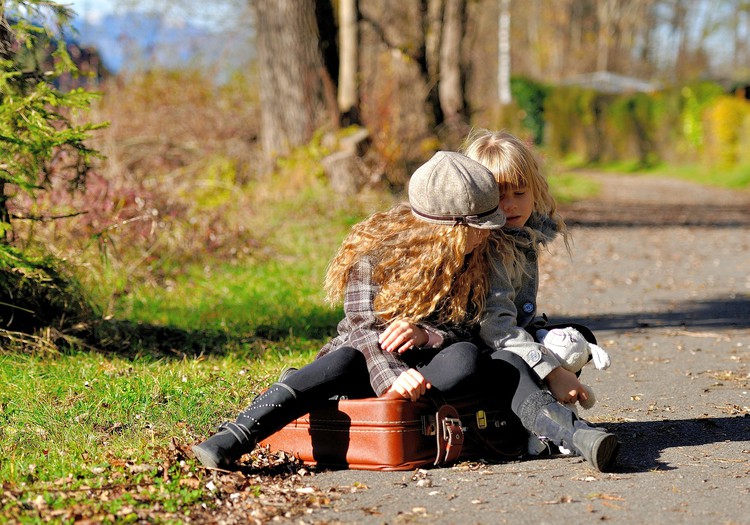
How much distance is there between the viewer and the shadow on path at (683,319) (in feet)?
23.1

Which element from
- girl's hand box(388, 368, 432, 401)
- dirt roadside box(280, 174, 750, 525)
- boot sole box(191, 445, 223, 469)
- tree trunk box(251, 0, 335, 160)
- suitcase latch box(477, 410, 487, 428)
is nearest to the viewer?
dirt roadside box(280, 174, 750, 525)

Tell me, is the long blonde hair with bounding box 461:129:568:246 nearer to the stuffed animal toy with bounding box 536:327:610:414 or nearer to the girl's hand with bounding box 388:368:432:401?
the stuffed animal toy with bounding box 536:327:610:414

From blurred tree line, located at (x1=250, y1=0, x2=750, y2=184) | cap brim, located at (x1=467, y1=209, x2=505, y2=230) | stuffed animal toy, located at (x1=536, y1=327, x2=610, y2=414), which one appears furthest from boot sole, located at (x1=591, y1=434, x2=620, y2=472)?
blurred tree line, located at (x1=250, y1=0, x2=750, y2=184)

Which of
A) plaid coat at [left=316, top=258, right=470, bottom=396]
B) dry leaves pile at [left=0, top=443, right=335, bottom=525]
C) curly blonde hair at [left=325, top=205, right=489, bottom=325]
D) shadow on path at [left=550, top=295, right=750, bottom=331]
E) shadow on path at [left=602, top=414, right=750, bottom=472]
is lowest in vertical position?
shadow on path at [left=550, top=295, right=750, bottom=331]

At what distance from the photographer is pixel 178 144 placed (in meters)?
13.7

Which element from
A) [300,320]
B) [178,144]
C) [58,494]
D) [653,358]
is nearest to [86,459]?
[58,494]

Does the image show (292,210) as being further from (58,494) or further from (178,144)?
(58,494)

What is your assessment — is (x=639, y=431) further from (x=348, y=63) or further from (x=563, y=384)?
(x=348, y=63)

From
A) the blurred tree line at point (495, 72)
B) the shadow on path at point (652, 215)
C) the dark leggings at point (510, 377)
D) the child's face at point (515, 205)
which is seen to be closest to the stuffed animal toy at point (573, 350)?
the dark leggings at point (510, 377)

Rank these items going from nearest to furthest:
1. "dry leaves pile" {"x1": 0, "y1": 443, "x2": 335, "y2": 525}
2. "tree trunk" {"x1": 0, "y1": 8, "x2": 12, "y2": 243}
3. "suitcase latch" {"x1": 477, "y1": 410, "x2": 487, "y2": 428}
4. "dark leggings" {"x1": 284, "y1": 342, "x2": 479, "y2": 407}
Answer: "dry leaves pile" {"x1": 0, "y1": 443, "x2": 335, "y2": 525}
"dark leggings" {"x1": 284, "y1": 342, "x2": 479, "y2": 407}
"suitcase latch" {"x1": 477, "y1": 410, "x2": 487, "y2": 428}
"tree trunk" {"x1": 0, "y1": 8, "x2": 12, "y2": 243}

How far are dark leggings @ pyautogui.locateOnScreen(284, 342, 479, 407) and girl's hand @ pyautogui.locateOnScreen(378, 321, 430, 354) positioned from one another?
13 cm

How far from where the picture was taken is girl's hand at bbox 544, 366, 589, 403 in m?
3.92

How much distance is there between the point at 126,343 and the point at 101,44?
972 centimetres

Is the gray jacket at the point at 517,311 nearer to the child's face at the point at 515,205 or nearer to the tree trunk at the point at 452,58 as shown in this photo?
the child's face at the point at 515,205
